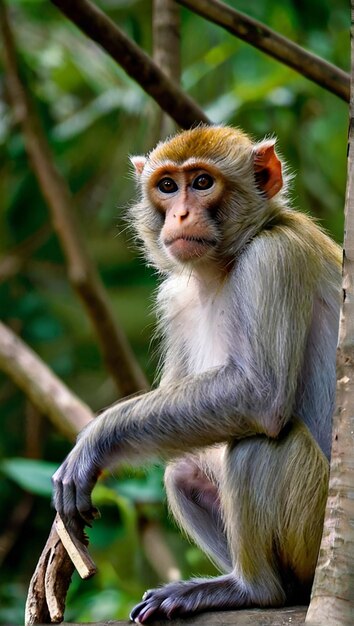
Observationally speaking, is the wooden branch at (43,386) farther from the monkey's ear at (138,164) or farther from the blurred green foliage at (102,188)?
the monkey's ear at (138,164)

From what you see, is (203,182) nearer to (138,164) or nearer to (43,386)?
(138,164)

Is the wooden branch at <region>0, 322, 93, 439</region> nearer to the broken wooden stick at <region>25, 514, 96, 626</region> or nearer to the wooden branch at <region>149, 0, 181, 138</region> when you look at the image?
the wooden branch at <region>149, 0, 181, 138</region>

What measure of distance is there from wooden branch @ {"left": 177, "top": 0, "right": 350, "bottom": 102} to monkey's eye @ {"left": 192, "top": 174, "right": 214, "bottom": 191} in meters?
1.24

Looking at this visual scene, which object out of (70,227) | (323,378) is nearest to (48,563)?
(323,378)

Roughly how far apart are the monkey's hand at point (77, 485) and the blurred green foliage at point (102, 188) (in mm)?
4505

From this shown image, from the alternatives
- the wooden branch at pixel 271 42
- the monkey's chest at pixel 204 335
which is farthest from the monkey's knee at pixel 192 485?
the wooden branch at pixel 271 42

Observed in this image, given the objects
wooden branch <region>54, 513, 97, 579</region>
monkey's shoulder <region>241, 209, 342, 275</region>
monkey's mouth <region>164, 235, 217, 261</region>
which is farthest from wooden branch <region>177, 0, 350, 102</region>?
wooden branch <region>54, 513, 97, 579</region>

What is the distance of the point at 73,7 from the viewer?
23.4 ft

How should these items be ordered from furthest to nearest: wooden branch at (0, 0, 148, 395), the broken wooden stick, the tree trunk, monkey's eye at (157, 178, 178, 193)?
1. wooden branch at (0, 0, 148, 395)
2. monkey's eye at (157, 178, 178, 193)
3. the broken wooden stick
4. the tree trunk

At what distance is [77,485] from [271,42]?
3.37m

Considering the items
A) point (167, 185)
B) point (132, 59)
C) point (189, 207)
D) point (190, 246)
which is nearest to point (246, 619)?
point (190, 246)

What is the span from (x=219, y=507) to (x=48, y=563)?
1.53m

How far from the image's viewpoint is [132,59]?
298 inches

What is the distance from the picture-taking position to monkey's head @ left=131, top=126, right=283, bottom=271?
6262mm
